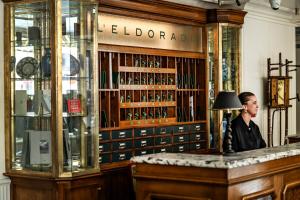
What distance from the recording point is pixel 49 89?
6438 millimetres

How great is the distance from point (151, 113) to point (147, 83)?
44cm

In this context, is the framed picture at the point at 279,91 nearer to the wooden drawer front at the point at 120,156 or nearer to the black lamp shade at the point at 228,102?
the wooden drawer front at the point at 120,156

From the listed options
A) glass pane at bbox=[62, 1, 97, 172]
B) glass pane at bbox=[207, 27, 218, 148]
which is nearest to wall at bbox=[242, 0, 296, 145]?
glass pane at bbox=[207, 27, 218, 148]

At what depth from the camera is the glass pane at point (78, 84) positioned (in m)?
6.47

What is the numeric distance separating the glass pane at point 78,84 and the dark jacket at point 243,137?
1.65m

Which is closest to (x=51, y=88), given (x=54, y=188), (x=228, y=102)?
(x=54, y=188)

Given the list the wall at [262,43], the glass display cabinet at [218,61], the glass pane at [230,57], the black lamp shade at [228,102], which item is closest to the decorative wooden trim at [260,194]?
the black lamp shade at [228,102]

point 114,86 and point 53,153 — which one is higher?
point 114,86

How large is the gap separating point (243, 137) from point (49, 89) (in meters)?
2.25

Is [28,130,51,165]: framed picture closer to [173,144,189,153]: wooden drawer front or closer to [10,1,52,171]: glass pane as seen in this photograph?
[10,1,52,171]: glass pane

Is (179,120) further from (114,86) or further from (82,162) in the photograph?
(82,162)

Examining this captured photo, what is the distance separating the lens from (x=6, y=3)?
21.6 ft

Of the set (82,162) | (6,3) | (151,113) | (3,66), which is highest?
(6,3)

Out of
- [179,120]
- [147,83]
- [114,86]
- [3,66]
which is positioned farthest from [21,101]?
[179,120]
